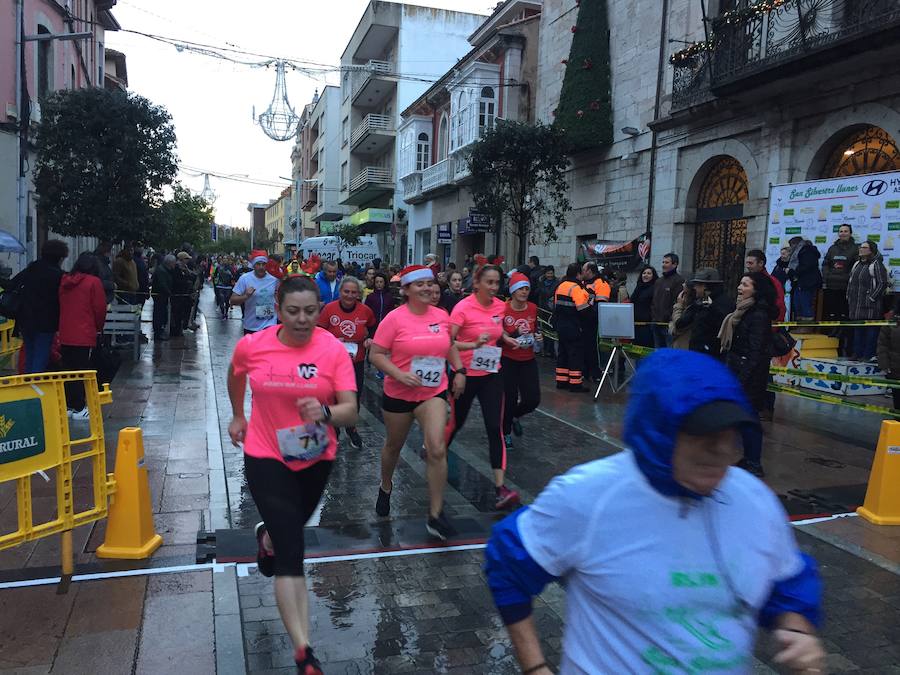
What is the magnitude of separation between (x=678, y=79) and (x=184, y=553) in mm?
14757

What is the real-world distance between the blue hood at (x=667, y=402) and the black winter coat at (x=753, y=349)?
5.47 m

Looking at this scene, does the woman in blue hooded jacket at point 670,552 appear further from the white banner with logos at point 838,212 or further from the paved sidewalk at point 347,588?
the white banner with logos at point 838,212

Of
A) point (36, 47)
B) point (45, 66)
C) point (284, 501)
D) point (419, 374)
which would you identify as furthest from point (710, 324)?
point (45, 66)

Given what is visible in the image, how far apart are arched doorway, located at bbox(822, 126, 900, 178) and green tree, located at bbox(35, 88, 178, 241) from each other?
1315cm

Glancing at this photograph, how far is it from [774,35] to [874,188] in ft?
12.7

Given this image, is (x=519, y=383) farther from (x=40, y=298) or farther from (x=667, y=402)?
(x=667, y=402)

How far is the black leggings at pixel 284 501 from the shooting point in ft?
10.5

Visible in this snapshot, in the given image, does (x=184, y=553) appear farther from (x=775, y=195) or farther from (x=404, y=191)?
(x=404, y=191)

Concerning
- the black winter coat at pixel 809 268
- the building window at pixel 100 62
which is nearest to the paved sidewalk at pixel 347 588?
the black winter coat at pixel 809 268

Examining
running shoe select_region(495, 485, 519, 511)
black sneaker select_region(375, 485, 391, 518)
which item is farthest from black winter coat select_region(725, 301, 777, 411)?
black sneaker select_region(375, 485, 391, 518)

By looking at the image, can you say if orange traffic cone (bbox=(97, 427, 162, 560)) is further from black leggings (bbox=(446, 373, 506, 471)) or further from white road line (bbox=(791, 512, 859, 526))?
white road line (bbox=(791, 512, 859, 526))

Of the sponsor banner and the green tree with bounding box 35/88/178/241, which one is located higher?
the green tree with bounding box 35/88/178/241

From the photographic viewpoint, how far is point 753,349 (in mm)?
6598

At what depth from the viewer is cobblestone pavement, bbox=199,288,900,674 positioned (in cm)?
350
